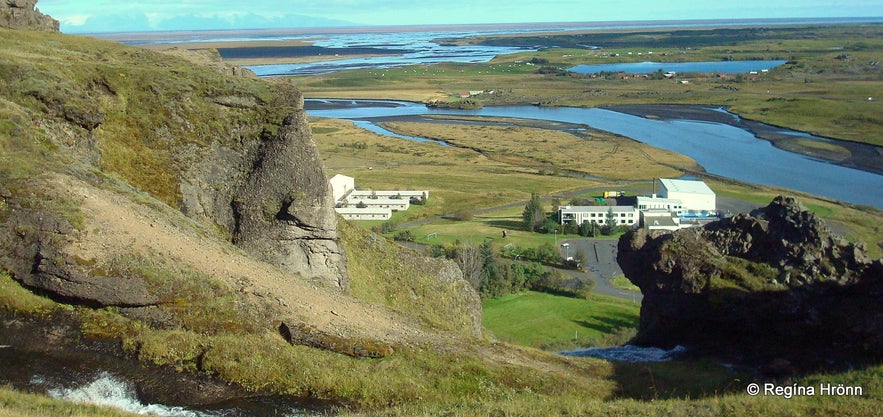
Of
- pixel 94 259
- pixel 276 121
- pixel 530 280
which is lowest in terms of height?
pixel 530 280

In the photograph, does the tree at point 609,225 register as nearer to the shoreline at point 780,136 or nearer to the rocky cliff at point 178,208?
the rocky cliff at point 178,208

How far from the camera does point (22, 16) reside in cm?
3008

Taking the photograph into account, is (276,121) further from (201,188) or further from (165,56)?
(165,56)

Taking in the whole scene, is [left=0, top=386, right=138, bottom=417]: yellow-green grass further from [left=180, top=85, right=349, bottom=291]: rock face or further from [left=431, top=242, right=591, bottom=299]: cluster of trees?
[left=431, top=242, right=591, bottom=299]: cluster of trees

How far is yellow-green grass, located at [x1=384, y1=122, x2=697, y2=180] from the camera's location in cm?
8712

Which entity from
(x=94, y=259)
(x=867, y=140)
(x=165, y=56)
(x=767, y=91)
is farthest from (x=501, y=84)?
(x=94, y=259)

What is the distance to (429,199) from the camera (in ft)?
237

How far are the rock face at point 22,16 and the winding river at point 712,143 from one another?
66172 millimetres

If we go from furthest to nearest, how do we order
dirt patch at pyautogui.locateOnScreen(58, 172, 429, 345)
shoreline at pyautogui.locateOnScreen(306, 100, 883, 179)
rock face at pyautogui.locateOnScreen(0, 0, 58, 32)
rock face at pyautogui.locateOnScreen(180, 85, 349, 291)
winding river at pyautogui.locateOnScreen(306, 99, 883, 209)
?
shoreline at pyautogui.locateOnScreen(306, 100, 883, 179), winding river at pyautogui.locateOnScreen(306, 99, 883, 209), rock face at pyautogui.locateOnScreen(0, 0, 58, 32), rock face at pyautogui.locateOnScreen(180, 85, 349, 291), dirt patch at pyautogui.locateOnScreen(58, 172, 429, 345)

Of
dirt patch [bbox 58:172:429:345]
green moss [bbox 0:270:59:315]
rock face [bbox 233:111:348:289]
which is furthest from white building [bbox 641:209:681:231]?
green moss [bbox 0:270:59:315]

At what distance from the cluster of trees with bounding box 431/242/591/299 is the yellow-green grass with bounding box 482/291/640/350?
711 millimetres

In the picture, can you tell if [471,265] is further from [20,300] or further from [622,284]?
[20,300]

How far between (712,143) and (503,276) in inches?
2546

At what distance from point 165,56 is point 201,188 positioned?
7.44 m
